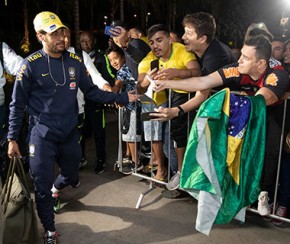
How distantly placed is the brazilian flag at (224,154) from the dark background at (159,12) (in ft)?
33.8

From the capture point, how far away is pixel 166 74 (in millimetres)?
3561

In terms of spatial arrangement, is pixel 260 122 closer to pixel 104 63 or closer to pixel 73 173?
pixel 73 173

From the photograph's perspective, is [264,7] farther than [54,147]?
Yes

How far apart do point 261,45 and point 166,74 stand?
3.11 ft

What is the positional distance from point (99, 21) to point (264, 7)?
820 centimetres

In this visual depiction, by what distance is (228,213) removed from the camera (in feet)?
10.2

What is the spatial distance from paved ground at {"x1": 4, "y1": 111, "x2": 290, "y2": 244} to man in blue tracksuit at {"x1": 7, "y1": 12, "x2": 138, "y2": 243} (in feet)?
1.60

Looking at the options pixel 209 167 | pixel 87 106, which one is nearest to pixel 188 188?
pixel 209 167

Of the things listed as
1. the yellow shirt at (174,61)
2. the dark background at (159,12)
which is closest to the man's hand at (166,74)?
the yellow shirt at (174,61)

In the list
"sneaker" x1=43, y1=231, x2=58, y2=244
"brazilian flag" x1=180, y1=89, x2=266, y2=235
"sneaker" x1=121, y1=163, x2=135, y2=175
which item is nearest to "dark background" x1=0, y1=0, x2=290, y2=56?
"sneaker" x1=121, y1=163, x2=135, y2=175

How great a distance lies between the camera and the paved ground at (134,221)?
3502 millimetres

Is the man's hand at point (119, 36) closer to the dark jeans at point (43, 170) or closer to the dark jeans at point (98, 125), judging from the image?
the dark jeans at point (98, 125)

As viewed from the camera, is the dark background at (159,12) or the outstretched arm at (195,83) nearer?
the outstretched arm at (195,83)

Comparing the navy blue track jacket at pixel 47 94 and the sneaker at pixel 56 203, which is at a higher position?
the navy blue track jacket at pixel 47 94
